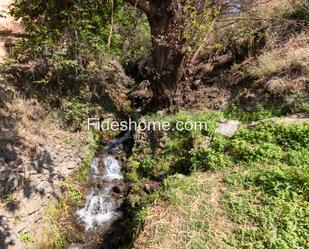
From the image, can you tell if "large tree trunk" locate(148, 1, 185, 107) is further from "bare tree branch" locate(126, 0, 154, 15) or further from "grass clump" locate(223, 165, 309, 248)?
"grass clump" locate(223, 165, 309, 248)

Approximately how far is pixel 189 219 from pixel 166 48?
4.72 metres

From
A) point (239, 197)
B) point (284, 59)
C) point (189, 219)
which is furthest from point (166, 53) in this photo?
point (189, 219)

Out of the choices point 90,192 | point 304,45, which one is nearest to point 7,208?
point 90,192

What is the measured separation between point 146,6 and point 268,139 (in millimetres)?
4410

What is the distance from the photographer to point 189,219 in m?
3.90

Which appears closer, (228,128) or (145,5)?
(228,128)

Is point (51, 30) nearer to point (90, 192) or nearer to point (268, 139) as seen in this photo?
point (90, 192)

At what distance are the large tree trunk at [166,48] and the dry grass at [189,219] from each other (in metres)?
3.74

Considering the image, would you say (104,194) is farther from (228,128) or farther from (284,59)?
(284,59)

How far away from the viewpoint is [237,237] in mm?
3537

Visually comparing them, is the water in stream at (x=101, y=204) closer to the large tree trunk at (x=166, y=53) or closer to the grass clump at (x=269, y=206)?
the large tree trunk at (x=166, y=53)

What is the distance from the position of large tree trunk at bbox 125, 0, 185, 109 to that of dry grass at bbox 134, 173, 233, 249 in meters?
3.74

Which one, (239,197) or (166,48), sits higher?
(166,48)

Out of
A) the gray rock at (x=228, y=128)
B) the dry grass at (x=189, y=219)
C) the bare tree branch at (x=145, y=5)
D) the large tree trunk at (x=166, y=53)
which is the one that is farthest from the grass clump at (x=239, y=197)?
the bare tree branch at (x=145, y=5)
